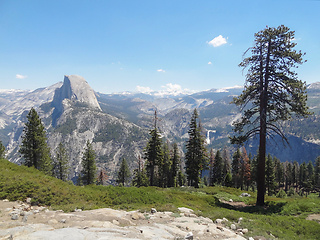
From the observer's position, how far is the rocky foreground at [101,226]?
531 centimetres

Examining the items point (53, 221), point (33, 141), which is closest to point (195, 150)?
point (53, 221)

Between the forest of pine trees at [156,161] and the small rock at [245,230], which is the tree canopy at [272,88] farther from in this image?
the forest of pine trees at [156,161]

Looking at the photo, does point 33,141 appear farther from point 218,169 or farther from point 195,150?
point 218,169

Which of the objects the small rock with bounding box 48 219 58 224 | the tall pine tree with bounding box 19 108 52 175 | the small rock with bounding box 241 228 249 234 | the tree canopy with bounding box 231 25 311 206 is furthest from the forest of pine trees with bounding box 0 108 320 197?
the small rock with bounding box 48 219 58 224

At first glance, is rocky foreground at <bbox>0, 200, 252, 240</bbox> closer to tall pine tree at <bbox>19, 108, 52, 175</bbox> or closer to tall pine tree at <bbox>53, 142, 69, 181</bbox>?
tall pine tree at <bbox>19, 108, 52, 175</bbox>

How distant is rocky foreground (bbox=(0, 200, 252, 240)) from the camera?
17.4 feet

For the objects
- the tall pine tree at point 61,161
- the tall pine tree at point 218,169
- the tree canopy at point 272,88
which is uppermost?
the tree canopy at point 272,88

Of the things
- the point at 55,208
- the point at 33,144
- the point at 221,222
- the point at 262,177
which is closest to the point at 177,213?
the point at 221,222

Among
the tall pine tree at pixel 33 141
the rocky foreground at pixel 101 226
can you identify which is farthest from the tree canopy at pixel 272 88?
the tall pine tree at pixel 33 141

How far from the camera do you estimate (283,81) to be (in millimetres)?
13672

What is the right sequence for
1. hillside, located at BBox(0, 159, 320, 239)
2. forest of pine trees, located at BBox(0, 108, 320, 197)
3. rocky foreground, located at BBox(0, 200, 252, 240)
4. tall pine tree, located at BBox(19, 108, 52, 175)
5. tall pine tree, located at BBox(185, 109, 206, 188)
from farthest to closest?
1. tall pine tree, located at BBox(185, 109, 206, 188)
2. forest of pine trees, located at BBox(0, 108, 320, 197)
3. tall pine tree, located at BBox(19, 108, 52, 175)
4. hillside, located at BBox(0, 159, 320, 239)
5. rocky foreground, located at BBox(0, 200, 252, 240)

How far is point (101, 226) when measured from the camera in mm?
6758

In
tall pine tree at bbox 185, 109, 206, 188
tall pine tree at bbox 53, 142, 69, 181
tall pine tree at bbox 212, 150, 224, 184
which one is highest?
tall pine tree at bbox 185, 109, 206, 188

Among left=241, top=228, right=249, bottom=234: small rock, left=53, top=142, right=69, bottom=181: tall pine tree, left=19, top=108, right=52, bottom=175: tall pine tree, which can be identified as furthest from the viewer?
left=53, top=142, right=69, bottom=181: tall pine tree
